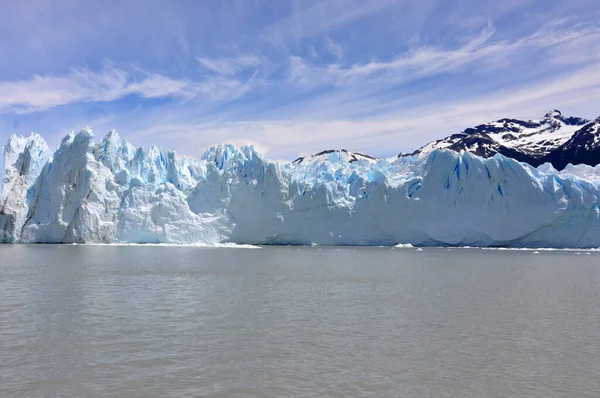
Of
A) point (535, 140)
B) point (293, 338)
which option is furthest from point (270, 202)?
point (535, 140)

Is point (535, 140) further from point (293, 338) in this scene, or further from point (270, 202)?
point (293, 338)

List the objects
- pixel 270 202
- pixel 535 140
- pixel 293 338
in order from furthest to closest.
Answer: pixel 535 140
pixel 270 202
pixel 293 338

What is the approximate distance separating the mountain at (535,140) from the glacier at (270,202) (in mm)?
27267

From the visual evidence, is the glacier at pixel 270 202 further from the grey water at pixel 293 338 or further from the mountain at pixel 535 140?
the mountain at pixel 535 140

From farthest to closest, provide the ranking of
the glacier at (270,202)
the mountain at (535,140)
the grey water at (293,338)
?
the mountain at (535,140) < the glacier at (270,202) < the grey water at (293,338)

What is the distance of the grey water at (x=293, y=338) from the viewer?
242 inches

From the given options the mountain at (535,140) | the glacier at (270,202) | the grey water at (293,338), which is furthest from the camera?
the mountain at (535,140)

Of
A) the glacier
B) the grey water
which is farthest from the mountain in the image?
the grey water

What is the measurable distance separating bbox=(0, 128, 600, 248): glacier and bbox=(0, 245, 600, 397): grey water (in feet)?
67.8

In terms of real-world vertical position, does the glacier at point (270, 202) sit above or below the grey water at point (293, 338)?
above

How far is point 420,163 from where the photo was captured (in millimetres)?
40000

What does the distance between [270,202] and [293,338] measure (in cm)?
2952

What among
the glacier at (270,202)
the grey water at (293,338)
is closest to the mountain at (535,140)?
the glacier at (270,202)

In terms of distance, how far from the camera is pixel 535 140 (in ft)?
259
